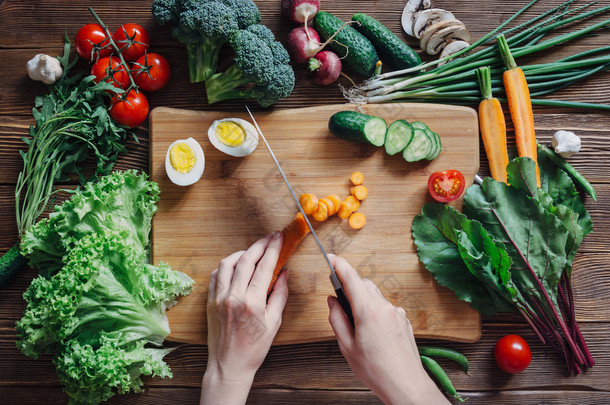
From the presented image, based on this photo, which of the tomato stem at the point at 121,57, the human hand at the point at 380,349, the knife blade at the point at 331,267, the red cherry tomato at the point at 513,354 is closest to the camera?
the human hand at the point at 380,349

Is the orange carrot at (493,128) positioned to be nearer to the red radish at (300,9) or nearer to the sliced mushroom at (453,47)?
the sliced mushroom at (453,47)

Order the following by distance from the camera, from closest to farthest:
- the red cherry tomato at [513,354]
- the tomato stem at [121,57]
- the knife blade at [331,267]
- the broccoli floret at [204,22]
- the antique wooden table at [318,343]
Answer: the knife blade at [331,267], the broccoli floret at [204,22], the tomato stem at [121,57], the red cherry tomato at [513,354], the antique wooden table at [318,343]

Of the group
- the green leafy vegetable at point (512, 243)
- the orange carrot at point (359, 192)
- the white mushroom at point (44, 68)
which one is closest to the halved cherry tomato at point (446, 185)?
the green leafy vegetable at point (512, 243)

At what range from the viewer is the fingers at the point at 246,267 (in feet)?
7.30

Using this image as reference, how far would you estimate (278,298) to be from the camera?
2.42 m

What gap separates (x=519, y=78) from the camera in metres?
2.60

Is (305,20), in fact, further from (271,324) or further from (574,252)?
(574,252)

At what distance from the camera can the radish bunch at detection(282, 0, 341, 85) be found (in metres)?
2.57

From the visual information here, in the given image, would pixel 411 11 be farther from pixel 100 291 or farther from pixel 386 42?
pixel 100 291

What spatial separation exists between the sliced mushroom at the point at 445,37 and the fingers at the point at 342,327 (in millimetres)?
1704

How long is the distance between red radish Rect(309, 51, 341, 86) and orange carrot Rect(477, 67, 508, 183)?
0.88 m

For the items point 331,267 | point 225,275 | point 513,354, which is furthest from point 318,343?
point 513,354

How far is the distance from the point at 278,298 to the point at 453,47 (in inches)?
73.7

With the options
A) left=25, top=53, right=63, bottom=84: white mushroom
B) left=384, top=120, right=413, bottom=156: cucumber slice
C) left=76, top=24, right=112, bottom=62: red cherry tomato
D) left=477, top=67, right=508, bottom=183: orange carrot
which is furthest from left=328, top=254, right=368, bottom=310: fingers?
left=25, top=53, right=63, bottom=84: white mushroom
